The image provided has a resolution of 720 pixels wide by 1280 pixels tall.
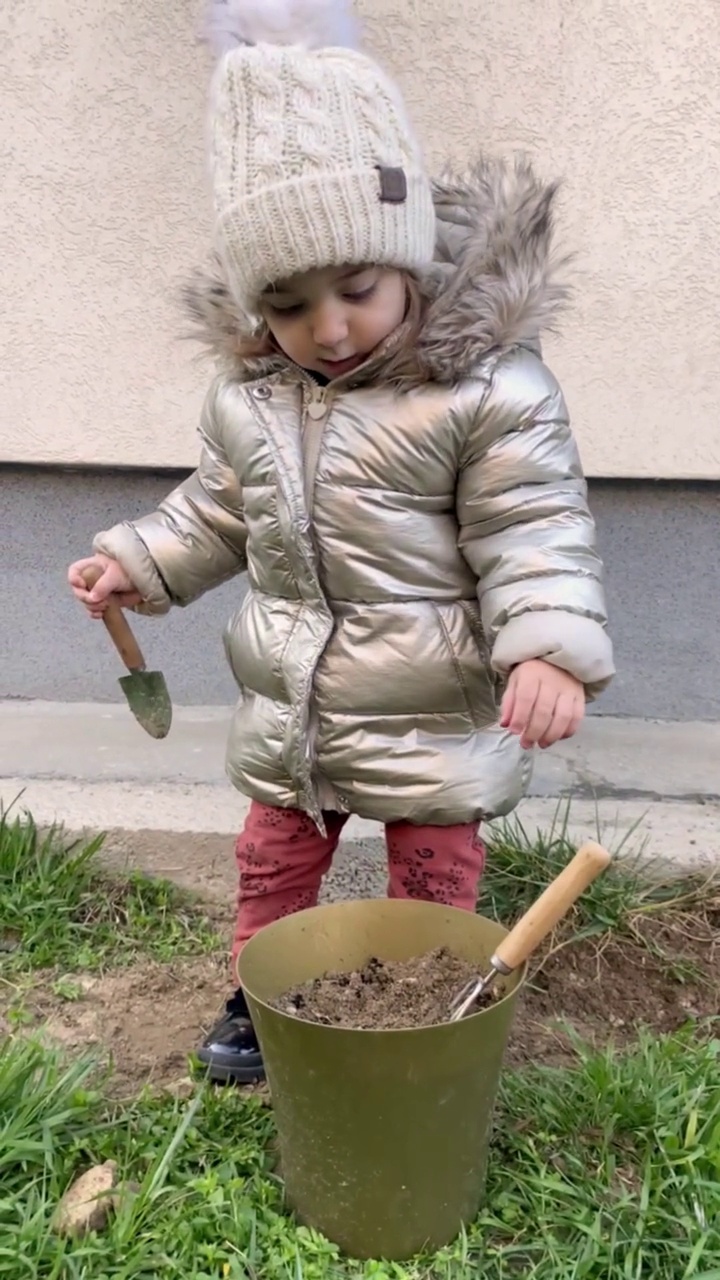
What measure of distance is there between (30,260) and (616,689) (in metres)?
2.02

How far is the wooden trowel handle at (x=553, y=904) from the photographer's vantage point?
4.20ft

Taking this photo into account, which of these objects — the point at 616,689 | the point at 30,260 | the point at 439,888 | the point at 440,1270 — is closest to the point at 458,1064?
the point at 440,1270

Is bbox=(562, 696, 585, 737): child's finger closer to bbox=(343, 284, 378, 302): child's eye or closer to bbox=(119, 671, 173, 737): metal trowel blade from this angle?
bbox=(343, 284, 378, 302): child's eye

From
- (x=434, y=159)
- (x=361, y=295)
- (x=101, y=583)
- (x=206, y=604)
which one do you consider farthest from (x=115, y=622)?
(x=434, y=159)

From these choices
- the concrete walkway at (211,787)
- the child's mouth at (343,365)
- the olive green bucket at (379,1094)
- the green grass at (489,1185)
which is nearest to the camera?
the olive green bucket at (379,1094)

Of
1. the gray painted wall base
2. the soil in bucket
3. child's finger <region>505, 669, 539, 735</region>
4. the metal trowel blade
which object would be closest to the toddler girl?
child's finger <region>505, 669, 539, 735</region>

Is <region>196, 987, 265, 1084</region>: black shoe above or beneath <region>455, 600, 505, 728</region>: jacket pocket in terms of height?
beneath

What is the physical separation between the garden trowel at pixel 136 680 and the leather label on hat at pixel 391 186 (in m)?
0.77

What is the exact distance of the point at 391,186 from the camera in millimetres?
1484

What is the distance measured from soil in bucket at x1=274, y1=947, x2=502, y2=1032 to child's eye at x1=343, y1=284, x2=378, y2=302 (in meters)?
0.93

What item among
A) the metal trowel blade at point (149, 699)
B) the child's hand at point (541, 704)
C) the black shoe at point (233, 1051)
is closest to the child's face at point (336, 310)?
the child's hand at point (541, 704)

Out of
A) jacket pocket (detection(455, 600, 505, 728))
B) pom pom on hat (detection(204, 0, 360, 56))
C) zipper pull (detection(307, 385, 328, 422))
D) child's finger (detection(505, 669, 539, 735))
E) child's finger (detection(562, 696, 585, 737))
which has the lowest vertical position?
jacket pocket (detection(455, 600, 505, 728))

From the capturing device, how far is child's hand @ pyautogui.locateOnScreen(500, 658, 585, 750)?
1403 millimetres

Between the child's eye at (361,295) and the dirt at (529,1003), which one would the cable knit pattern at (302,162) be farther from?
the dirt at (529,1003)
